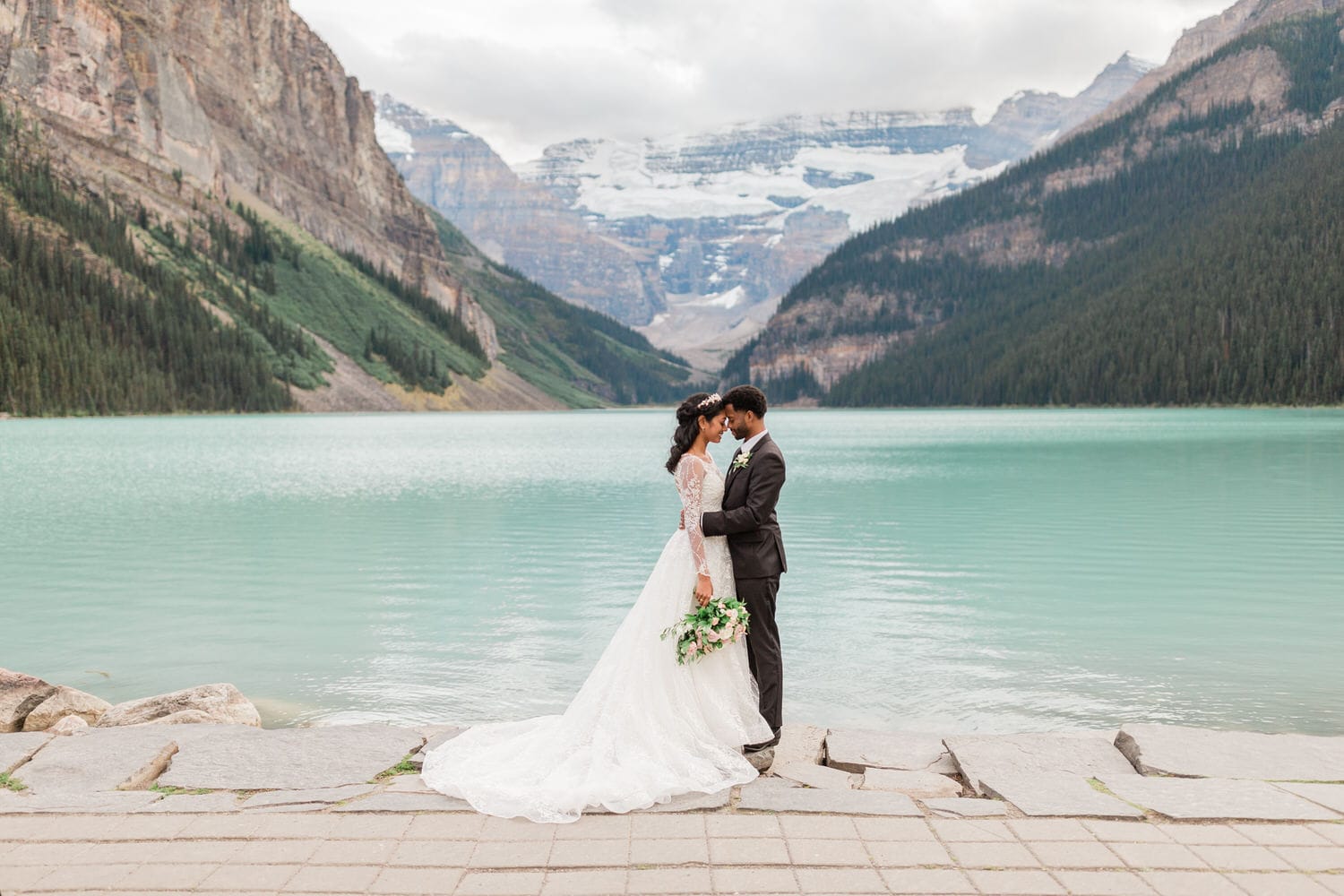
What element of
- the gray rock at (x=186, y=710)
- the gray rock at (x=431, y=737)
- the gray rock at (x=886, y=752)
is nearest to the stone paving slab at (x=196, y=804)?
the gray rock at (x=431, y=737)

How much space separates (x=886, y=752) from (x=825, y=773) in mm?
1250

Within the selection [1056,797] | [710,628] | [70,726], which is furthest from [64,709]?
[1056,797]

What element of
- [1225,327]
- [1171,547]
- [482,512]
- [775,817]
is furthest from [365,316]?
[775,817]

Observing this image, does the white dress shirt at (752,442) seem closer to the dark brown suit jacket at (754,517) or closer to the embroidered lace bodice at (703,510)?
the dark brown suit jacket at (754,517)

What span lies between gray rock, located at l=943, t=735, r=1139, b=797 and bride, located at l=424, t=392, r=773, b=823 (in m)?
1.77

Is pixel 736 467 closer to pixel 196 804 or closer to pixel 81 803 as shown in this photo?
pixel 196 804

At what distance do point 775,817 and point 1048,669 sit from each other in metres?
9.56

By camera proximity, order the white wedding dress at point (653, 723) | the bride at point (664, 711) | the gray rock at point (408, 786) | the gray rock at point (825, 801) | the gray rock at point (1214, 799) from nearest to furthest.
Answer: the gray rock at point (1214, 799) < the gray rock at point (825, 801) < the gray rock at point (408, 786) < the white wedding dress at point (653, 723) < the bride at point (664, 711)

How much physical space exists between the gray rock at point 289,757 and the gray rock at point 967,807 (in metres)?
4.56

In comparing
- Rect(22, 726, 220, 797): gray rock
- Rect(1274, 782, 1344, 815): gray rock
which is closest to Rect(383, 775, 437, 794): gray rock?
Rect(22, 726, 220, 797): gray rock

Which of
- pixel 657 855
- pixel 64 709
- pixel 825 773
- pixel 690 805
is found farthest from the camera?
pixel 64 709

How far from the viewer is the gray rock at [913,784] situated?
7.97m

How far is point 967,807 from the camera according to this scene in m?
7.16

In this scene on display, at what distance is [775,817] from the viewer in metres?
7.02
